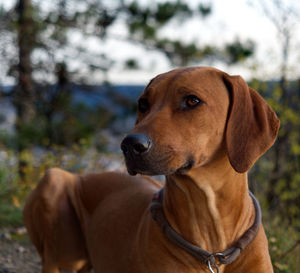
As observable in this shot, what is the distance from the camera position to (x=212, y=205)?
2.52 meters

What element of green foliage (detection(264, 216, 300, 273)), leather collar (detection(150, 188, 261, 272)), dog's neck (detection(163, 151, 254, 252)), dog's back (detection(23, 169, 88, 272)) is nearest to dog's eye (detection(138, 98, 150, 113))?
dog's neck (detection(163, 151, 254, 252))

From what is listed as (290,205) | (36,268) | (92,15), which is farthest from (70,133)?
(36,268)

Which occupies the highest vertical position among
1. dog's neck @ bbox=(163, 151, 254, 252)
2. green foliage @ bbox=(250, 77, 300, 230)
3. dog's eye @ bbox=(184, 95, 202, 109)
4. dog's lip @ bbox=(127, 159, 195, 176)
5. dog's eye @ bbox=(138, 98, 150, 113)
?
dog's eye @ bbox=(184, 95, 202, 109)

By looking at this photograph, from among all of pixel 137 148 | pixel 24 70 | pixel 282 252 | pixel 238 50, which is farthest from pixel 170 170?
pixel 24 70

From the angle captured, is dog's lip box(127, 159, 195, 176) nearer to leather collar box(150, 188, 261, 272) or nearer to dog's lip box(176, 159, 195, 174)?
dog's lip box(176, 159, 195, 174)

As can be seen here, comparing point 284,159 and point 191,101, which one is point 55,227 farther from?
point 284,159

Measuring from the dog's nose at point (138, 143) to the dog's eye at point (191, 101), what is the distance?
356mm

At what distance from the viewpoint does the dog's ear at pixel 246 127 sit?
2420 mm

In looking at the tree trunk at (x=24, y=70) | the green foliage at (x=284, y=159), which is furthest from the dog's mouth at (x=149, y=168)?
the tree trunk at (x=24, y=70)

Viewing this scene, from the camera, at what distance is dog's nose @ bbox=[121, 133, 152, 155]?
2.18 m

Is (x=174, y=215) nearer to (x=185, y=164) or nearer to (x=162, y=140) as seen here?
(x=185, y=164)

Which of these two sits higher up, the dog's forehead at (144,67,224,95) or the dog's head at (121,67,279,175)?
the dog's forehead at (144,67,224,95)

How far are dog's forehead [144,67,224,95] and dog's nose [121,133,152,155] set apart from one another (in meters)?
0.45

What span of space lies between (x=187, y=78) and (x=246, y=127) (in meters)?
0.42
